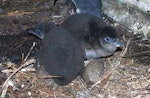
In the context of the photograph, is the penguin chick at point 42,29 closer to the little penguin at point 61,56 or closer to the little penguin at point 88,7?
the little penguin at point 61,56

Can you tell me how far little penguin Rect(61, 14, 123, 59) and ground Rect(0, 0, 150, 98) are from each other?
5.6 inches

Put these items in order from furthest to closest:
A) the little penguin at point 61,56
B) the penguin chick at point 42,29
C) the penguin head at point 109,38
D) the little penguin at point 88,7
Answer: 1. the little penguin at point 88,7
2. the penguin chick at point 42,29
3. the penguin head at point 109,38
4. the little penguin at point 61,56

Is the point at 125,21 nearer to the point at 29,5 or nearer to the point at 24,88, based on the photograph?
the point at 29,5

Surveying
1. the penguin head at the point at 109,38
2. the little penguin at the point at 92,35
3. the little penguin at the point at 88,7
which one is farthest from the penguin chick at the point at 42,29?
the little penguin at the point at 88,7

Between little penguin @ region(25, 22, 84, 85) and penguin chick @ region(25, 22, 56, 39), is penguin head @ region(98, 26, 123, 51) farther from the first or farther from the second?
penguin chick @ region(25, 22, 56, 39)

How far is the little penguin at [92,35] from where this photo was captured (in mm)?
5602

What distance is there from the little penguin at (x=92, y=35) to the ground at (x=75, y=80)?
0.46 feet

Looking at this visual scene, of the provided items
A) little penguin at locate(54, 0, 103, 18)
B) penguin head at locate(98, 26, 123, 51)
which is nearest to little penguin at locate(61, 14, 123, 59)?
penguin head at locate(98, 26, 123, 51)

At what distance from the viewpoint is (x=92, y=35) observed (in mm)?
5730

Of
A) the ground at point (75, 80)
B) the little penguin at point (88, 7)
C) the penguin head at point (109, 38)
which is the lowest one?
the ground at point (75, 80)

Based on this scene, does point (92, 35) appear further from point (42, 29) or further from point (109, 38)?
point (42, 29)

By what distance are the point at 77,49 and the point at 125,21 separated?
1455mm

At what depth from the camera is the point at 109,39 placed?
5.57m

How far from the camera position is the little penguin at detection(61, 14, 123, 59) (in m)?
5.60
